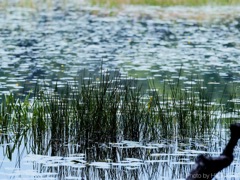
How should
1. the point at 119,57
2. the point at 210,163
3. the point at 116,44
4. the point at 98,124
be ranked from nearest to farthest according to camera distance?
the point at 210,163 → the point at 98,124 → the point at 119,57 → the point at 116,44

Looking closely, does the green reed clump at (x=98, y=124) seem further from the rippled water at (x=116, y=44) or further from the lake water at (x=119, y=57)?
the rippled water at (x=116, y=44)

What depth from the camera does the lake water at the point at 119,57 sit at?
5609 millimetres

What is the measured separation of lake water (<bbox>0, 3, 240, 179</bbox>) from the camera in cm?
561

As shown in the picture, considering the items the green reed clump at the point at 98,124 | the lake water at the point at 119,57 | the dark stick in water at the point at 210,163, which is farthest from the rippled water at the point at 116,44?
the dark stick in water at the point at 210,163

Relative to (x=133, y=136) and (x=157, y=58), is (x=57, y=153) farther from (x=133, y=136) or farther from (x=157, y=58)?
(x=157, y=58)

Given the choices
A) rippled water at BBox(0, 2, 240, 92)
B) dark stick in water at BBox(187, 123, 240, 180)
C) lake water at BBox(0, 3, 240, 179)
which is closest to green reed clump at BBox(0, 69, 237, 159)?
lake water at BBox(0, 3, 240, 179)

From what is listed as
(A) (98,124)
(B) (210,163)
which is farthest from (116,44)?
(B) (210,163)

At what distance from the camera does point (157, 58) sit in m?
14.2

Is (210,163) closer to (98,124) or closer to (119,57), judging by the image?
(98,124)

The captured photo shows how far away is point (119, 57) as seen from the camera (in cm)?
1434

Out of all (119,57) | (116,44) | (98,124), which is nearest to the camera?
(98,124)

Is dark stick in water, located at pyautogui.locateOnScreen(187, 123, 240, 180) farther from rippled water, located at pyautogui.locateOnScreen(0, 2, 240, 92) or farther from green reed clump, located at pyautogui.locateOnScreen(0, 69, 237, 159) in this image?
rippled water, located at pyautogui.locateOnScreen(0, 2, 240, 92)

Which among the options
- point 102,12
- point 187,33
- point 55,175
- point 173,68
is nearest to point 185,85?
point 173,68

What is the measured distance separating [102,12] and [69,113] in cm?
1766
